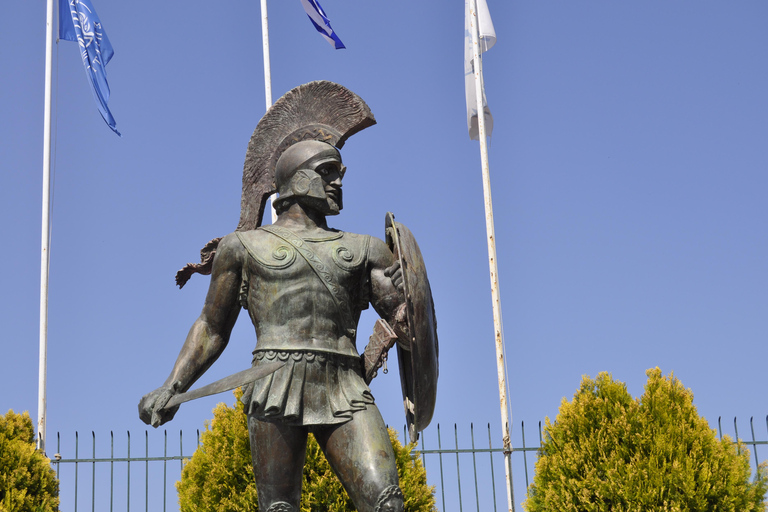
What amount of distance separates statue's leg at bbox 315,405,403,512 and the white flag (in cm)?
926

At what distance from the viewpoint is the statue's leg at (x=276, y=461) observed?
15.6ft

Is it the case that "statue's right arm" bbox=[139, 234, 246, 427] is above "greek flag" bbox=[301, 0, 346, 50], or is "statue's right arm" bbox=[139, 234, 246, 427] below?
below

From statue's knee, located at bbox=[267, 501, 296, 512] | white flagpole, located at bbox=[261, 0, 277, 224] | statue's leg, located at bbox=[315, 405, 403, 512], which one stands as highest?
white flagpole, located at bbox=[261, 0, 277, 224]

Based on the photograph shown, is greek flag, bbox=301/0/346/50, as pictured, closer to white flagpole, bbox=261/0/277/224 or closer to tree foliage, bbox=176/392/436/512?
white flagpole, bbox=261/0/277/224

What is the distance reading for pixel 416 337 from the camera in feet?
15.5

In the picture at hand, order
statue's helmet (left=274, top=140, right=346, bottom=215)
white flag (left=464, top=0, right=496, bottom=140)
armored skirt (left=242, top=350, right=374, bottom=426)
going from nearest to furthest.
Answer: armored skirt (left=242, top=350, right=374, bottom=426), statue's helmet (left=274, top=140, right=346, bottom=215), white flag (left=464, top=0, right=496, bottom=140)

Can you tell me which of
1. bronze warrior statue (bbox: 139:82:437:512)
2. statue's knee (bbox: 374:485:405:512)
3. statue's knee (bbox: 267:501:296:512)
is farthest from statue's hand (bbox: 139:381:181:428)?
statue's knee (bbox: 374:485:405:512)

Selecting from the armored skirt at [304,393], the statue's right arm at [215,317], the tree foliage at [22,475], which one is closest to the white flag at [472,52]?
the tree foliage at [22,475]

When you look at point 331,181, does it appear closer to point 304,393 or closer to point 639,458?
point 304,393

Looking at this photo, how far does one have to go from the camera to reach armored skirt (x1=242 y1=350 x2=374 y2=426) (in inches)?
182

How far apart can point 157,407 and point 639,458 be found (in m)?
6.05

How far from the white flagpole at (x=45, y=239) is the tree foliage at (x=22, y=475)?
1227 mm

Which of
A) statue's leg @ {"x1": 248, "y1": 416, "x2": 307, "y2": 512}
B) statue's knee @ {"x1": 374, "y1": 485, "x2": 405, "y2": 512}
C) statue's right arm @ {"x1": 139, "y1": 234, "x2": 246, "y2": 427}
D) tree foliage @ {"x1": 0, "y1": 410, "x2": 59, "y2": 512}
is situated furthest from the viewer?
tree foliage @ {"x1": 0, "y1": 410, "x2": 59, "y2": 512}

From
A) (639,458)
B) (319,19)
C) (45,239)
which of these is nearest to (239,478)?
(639,458)
